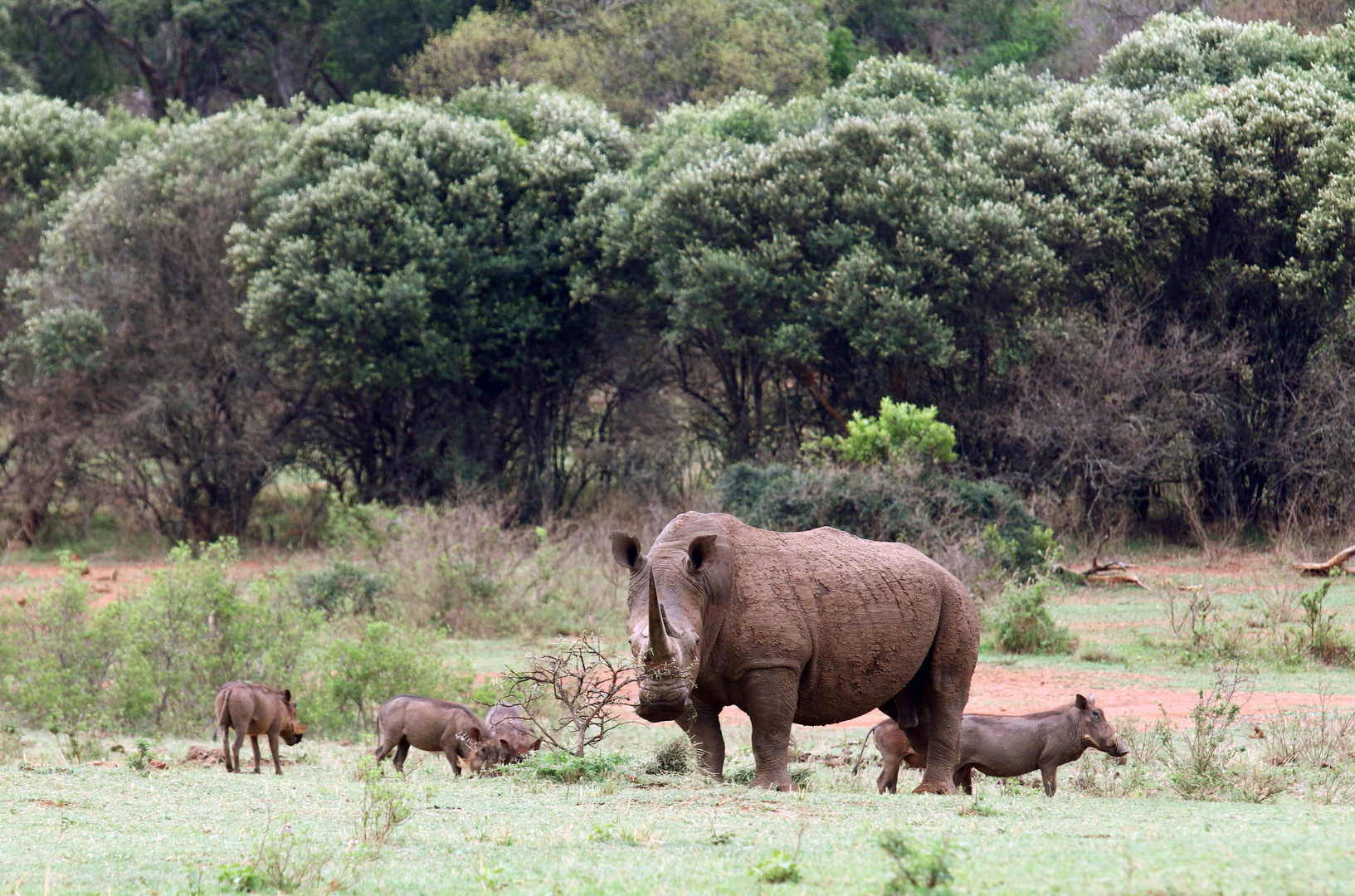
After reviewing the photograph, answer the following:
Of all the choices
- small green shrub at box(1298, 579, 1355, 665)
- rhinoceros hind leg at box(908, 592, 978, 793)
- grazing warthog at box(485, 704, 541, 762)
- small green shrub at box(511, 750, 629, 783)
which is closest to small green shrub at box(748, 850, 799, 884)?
small green shrub at box(511, 750, 629, 783)

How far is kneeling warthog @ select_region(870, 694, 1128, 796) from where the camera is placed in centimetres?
967

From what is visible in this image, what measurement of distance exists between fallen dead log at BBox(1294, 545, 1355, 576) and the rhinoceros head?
1500 centimetres

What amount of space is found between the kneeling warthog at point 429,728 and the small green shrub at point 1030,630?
8.44 meters

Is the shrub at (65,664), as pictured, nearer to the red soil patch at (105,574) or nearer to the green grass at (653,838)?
the green grass at (653,838)

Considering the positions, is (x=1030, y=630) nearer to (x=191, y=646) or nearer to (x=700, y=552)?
(x=191, y=646)

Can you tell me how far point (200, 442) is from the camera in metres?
28.6

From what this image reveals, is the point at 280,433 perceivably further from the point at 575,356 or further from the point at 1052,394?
the point at 1052,394

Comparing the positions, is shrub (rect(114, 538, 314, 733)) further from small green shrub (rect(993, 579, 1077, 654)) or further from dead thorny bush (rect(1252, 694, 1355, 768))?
dead thorny bush (rect(1252, 694, 1355, 768))

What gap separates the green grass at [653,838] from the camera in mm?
5293

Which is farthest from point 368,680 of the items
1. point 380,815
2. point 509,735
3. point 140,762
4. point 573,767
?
point 380,815

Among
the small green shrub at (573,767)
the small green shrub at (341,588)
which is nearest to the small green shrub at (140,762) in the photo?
the small green shrub at (573,767)

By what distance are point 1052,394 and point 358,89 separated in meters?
29.3

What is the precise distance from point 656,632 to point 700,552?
0.81 m

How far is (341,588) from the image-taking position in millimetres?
20250
